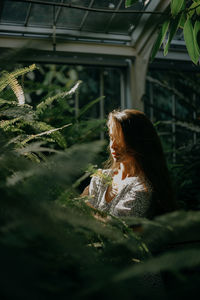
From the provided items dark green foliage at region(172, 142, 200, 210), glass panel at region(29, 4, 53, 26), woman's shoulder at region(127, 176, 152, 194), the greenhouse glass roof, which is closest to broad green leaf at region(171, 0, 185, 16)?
woman's shoulder at region(127, 176, 152, 194)

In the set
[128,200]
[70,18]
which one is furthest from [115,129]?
[70,18]

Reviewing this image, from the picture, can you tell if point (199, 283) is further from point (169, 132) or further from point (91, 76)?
point (91, 76)

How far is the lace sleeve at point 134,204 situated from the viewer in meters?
1.08

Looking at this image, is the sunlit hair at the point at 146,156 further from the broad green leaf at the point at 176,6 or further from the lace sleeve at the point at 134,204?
the broad green leaf at the point at 176,6

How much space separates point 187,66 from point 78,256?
2.50 metres

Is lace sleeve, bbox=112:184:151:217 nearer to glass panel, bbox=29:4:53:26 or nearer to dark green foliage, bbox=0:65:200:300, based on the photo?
dark green foliage, bbox=0:65:200:300

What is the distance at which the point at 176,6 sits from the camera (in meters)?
0.81

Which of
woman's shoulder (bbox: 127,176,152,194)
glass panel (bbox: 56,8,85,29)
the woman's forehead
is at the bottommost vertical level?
woman's shoulder (bbox: 127,176,152,194)

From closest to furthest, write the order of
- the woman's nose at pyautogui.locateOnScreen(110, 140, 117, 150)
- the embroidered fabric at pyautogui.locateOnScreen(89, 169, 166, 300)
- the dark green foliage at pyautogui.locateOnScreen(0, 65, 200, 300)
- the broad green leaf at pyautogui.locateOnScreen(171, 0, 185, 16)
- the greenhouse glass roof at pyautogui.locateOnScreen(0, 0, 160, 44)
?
the dark green foliage at pyautogui.locateOnScreen(0, 65, 200, 300)
the broad green leaf at pyautogui.locateOnScreen(171, 0, 185, 16)
the embroidered fabric at pyautogui.locateOnScreen(89, 169, 166, 300)
the woman's nose at pyautogui.locateOnScreen(110, 140, 117, 150)
the greenhouse glass roof at pyautogui.locateOnScreen(0, 0, 160, 44)

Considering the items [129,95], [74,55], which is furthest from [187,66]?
[74,55]

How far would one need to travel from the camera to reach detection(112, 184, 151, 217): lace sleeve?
1.08 m

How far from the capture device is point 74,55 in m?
2.29

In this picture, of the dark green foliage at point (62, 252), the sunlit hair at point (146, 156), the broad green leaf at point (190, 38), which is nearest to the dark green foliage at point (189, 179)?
A: the sunlit hair at point (146, 156)

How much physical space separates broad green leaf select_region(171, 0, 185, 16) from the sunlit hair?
469 millimetres
